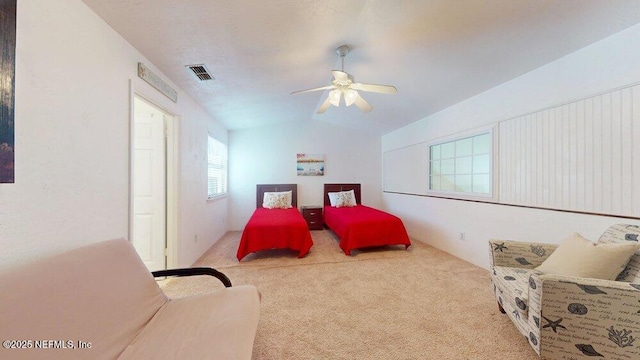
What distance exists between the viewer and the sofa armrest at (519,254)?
192 centimetres

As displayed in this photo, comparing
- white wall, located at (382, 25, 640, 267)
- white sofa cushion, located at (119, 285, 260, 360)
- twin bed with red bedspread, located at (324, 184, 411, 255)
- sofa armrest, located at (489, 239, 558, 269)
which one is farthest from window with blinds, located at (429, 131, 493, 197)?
white sofa cushion, located at (119, 285, 260, 360)

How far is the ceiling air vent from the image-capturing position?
91.8 inches

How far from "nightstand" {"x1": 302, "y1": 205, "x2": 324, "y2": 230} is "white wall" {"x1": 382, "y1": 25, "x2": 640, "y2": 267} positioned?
1.96 metres

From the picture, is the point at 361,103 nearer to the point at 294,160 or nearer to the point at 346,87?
the point at 346,87

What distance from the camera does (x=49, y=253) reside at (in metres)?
1.24

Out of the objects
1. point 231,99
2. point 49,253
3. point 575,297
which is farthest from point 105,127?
point 575,297

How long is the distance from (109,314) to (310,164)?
4599mm

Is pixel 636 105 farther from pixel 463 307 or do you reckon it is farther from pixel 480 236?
pixel 463 307

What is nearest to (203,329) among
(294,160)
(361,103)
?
(361,103)

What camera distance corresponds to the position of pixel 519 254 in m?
1.96

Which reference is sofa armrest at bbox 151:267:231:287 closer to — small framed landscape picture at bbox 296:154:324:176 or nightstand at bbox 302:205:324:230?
nightstand at bbox 302:205:324:230

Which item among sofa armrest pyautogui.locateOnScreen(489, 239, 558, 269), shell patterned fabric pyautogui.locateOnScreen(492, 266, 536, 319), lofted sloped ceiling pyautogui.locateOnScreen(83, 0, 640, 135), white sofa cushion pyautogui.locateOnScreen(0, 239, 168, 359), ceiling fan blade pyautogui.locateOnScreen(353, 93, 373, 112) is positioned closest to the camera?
white sofa cushion pyautogui.locateOnScreen(0, 239, 168, 359)

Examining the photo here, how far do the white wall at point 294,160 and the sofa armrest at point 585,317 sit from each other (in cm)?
441

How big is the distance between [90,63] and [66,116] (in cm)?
44
